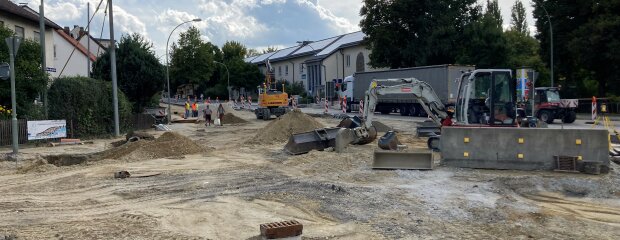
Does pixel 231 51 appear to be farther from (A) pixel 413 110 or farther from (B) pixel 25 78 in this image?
(B) pixel 25 78

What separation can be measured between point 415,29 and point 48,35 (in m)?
32.3

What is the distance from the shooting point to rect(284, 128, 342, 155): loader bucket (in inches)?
661

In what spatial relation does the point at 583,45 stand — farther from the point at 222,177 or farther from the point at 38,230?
the point at 38,230

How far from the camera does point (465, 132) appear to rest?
43.1 feet

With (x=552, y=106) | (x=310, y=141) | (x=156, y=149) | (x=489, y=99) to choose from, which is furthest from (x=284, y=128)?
(x=552, y=106)

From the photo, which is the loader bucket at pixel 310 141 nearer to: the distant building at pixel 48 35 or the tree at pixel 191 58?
the distant building at pixel 48 35

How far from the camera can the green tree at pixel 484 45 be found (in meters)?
50.8

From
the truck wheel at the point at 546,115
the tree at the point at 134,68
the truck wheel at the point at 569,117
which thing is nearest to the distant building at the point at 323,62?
the tree at the point at 134,68

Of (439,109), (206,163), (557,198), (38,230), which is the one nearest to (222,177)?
(206,163)

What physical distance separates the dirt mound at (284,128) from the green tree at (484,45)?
32440mm

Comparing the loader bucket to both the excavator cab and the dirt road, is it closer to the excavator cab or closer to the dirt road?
the dirt road

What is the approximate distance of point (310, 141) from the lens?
55.7 ft

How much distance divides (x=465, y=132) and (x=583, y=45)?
98.0 feet

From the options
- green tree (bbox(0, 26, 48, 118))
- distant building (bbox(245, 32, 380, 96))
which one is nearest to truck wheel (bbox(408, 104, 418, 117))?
distant building (bbox(245, 32, 380, 96))
